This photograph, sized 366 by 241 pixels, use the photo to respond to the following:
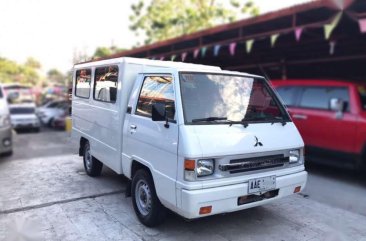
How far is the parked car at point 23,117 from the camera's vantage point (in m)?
15.1

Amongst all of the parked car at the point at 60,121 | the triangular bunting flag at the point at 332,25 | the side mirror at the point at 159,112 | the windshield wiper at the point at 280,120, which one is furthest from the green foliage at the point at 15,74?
the windshield wiper at the point at 280,120


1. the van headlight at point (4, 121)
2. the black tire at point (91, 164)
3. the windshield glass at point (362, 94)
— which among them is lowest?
the black tire at point (91, 164)

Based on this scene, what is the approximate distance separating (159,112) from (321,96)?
432 centimetres

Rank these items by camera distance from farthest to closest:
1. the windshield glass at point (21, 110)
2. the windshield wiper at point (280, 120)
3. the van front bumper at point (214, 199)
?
the windshield glass at point (21, 110)
the windshield wiper at point (280, 120)
the van front bumper at point (214, 199)

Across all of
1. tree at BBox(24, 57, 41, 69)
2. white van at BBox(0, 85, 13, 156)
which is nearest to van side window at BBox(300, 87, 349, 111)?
white van at BBox(0, 85, 13, 156)

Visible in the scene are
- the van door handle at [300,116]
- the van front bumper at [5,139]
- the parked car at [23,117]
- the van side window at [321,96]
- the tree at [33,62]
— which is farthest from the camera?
the tree at [33,62]

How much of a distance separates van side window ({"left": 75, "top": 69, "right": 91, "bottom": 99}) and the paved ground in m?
1.52

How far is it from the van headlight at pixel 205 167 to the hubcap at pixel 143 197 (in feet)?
2.77

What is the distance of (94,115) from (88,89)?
0.61m

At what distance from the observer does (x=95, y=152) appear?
5422 mm

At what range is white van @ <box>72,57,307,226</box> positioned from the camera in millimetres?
3221

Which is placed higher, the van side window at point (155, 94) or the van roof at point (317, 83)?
the van roof at point (317, 83)

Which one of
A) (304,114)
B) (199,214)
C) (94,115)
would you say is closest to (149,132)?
(199,214)

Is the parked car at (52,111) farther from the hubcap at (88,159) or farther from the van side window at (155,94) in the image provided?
the van side window at (155,94)
